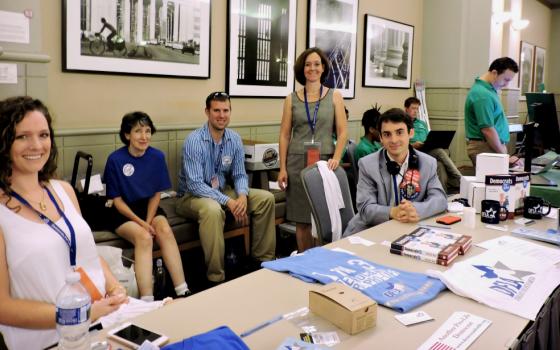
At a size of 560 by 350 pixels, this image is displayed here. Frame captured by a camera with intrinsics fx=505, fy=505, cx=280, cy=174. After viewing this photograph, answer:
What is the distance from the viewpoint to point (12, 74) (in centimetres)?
306

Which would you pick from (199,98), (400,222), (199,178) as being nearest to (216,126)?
(199,178)

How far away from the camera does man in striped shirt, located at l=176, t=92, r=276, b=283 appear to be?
3.56 metres

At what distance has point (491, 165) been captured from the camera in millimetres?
2779

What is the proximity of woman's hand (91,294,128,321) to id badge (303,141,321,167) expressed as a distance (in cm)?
210

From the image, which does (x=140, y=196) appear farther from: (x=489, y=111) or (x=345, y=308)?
(x=489, y=111)

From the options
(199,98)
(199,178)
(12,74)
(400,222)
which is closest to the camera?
(400,222)

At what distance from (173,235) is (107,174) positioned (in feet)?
1.97

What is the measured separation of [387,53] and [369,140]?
2818 millimetres

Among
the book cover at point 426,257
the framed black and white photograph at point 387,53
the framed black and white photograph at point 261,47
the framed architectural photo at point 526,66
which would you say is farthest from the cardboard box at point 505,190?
the framed architectural photo at point 526,66

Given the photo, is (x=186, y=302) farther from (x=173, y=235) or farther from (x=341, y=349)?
(x=173, y=235)

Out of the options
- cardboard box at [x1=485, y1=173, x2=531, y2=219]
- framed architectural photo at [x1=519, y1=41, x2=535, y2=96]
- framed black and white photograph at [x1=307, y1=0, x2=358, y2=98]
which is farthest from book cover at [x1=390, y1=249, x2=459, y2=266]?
framed architectural photo at [x1=519, y1=41, x2=535, y2=96]

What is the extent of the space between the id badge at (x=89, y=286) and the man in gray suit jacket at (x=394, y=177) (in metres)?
1.34

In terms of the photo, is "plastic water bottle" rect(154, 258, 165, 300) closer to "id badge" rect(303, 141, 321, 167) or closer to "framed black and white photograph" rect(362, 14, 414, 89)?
"id badge" rect(303, 141, 321, 167)

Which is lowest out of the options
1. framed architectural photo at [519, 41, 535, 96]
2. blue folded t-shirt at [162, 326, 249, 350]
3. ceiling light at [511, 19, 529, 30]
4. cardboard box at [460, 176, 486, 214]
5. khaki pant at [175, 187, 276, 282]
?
Answer: khaki pant at [175, 187, 276, 282]
